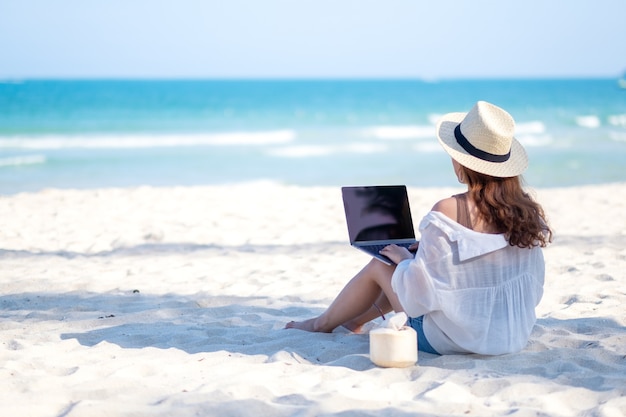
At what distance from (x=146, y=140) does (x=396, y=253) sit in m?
19.8

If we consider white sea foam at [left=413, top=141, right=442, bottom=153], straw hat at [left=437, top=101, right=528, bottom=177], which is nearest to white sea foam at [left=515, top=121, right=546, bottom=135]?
white sea foam at [left=413, top=141, right=442, bottom=153]

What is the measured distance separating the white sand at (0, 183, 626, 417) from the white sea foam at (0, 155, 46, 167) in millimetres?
8107

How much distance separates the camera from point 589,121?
30.2 metres

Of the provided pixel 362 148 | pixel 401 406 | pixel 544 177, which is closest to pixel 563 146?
pixel 362 148

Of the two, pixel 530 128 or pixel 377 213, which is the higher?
pixel 377 213

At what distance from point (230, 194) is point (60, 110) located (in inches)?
916

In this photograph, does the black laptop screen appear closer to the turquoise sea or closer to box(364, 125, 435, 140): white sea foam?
the turquoise sea

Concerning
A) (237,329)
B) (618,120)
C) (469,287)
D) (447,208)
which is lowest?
(237,329)

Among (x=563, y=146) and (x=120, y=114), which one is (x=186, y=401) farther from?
(x=120, y=114)

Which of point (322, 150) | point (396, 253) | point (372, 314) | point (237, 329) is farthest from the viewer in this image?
point (322, 150)

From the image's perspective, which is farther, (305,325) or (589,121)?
(589,121)

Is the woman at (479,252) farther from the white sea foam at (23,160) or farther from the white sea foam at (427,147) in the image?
the white sea foam at (427,147)

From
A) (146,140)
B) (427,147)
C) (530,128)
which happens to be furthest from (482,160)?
(530,128)

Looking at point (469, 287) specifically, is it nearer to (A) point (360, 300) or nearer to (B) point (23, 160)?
(A) point (360, 300)
